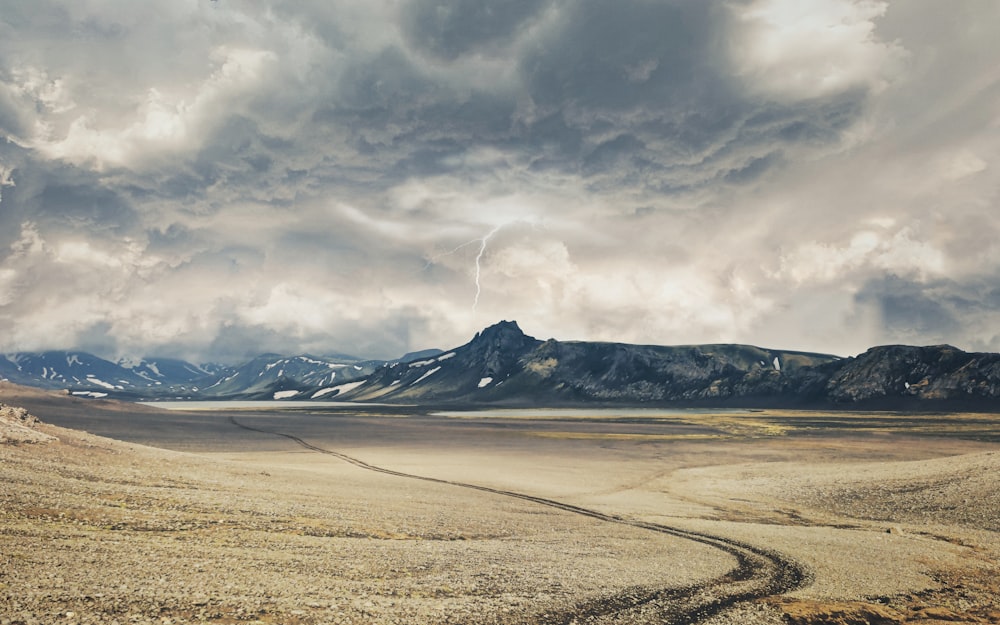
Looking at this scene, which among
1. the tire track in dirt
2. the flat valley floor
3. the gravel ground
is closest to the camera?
the gravel ground

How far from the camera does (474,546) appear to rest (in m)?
19.2

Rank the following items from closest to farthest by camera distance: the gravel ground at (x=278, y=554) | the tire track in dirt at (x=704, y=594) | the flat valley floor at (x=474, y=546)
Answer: the gravel ground at (x=278, y=554) < the flat valley floor at (x=474, y=546) < the tire track in dirt at (x=704, y=594)

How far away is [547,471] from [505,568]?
113ft

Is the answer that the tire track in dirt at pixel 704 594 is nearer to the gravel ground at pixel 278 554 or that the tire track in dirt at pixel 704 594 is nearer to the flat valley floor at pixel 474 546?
the flat valley floor at pixel 474 546

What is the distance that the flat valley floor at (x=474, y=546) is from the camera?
39.9ft

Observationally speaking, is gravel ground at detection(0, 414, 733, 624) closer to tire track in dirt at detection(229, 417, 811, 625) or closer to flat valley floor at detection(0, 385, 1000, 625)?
flat valley floor at detection(0, 385, 1000, 625)

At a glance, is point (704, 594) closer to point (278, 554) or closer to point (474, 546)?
point (474, 546)

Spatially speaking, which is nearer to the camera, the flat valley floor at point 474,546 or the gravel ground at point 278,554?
the gravel ground at point 278,554

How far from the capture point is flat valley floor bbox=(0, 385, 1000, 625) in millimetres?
12164

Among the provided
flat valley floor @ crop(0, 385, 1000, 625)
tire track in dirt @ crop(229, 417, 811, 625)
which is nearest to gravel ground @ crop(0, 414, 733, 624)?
flat valley floor @ crop(0, 385, 1000, 625)

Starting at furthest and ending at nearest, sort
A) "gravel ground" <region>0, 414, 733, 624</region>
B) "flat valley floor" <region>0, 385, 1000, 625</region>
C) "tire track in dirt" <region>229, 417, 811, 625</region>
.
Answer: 1. "tire track in dirt" <region>229, 417, 811, 625</region>
2. "flat valley floor" <region>0, 385, 1000, 625</region>
3. "gravel ground" <region>0, 414, 733, 624</region>

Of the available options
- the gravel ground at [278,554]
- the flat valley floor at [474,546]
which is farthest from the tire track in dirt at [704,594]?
the gravel ground at [278,554]

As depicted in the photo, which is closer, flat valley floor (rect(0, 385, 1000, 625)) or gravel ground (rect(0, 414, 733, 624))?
gravel ground (rect(0, 414, 733, 624))

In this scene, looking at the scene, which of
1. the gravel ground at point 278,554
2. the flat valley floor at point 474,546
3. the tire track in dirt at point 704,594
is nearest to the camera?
the gravel ground at point 278,554
